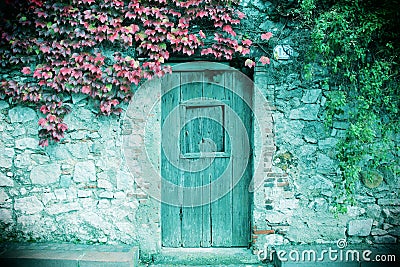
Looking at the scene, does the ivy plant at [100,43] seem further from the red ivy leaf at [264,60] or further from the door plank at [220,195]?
the door plank at [220,195]

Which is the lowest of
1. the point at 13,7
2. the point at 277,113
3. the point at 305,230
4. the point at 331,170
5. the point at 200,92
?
the point at 305,230

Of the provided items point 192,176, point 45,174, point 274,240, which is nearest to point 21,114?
point 45,174

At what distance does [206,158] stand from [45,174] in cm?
153

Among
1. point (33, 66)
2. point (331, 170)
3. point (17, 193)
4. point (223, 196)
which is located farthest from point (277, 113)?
point (17, 193)

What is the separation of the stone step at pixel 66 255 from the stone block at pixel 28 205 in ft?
1.04

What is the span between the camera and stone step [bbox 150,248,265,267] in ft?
10.8

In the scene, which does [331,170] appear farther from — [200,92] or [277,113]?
[200,92]

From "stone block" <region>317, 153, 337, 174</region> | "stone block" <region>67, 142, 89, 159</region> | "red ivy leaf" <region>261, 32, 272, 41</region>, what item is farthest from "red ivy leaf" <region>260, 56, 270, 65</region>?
"stone block" <region>67, 142, 89, 159</region>

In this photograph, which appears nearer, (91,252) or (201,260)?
A: (91,252)

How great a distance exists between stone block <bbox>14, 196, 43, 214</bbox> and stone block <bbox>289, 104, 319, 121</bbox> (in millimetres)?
2504

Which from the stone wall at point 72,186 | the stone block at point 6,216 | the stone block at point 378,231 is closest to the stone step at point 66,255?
the stone wall at point 72,186

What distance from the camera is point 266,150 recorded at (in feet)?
10.7

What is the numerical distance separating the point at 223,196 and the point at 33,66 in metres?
2.19

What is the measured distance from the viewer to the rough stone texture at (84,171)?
10.7 ft
